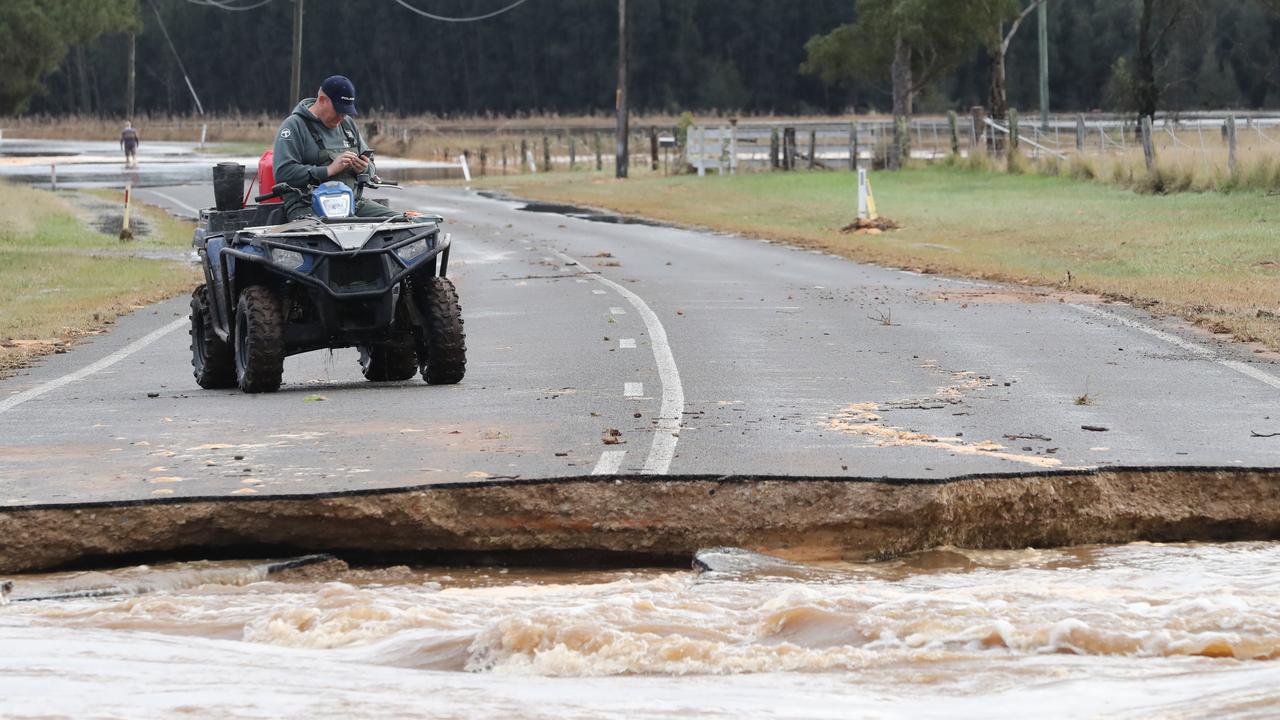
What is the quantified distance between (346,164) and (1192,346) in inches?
272

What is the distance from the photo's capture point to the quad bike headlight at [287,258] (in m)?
10.8

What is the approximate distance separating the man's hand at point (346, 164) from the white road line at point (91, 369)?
2.56m

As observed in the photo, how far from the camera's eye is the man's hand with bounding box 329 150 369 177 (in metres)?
10.9

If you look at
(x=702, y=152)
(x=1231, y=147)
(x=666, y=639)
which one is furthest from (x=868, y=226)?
(x=666, y=639)

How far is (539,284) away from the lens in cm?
2011

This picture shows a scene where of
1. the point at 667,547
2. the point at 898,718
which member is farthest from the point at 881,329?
the point at 898,718

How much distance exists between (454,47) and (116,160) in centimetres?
6525

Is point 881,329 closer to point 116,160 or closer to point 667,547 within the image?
point 667,547

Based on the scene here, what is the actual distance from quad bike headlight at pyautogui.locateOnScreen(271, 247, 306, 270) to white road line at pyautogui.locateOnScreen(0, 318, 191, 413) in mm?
2014

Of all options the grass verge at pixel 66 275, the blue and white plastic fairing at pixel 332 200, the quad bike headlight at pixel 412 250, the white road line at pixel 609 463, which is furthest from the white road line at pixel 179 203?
the white road line at pixel 609 463

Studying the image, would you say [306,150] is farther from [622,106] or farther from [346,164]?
[622,106]

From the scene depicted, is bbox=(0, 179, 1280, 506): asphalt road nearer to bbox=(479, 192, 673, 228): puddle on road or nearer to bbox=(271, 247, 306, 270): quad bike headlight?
bbox=(271, 247, 306, 270): quad bike headlight

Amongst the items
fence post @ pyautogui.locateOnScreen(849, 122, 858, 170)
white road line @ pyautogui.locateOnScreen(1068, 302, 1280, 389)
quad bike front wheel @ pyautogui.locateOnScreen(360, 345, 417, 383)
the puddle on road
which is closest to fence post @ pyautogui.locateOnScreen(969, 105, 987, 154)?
fence post @ pyautogui.locateOnScreen(849, 122, 858, 170)

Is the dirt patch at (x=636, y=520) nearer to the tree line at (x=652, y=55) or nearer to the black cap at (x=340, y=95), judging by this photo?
the black cap at (x=340, y=95)
